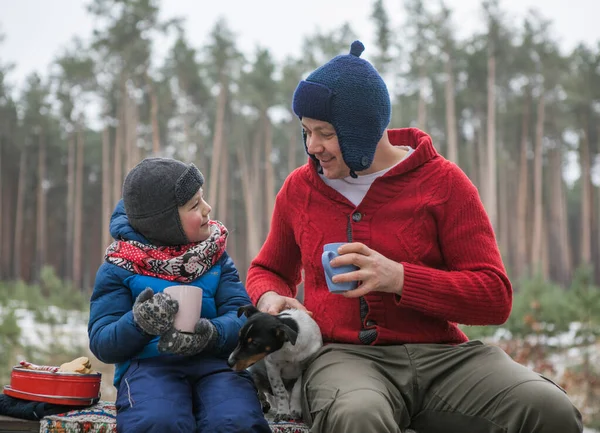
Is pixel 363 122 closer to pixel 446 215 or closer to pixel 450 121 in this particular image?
pixel 446 215

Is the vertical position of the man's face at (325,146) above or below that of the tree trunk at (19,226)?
above

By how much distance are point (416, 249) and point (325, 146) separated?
23.1 inches

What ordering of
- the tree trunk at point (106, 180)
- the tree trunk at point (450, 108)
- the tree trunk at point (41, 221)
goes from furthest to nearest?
the tree trunk at point (41, 221) < the tree trunk at point (106, 180) < the tree trunk at point (450, 108)

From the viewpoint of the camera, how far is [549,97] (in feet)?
80.6

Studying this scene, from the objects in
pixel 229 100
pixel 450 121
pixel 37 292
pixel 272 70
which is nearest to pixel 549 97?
pixel 450 121

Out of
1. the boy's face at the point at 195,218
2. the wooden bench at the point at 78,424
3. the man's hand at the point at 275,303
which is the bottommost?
the wooden bench at the point at 78,424

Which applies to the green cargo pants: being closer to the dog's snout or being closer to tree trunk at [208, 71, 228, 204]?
the dog's snout

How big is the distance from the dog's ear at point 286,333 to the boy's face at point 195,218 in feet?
1.78

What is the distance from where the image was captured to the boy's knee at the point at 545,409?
2209 mm

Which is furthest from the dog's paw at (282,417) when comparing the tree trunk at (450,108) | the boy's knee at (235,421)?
the tree trunk at (450,108)

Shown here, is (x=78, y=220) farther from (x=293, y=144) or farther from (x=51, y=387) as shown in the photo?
(x=51, y=387)

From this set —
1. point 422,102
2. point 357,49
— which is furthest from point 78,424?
point 422,102

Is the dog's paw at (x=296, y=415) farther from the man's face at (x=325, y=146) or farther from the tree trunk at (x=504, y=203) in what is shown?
the tree trunk at (x=504, y=203)

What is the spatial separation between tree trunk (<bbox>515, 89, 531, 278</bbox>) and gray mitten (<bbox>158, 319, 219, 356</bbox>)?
80.0 feet
